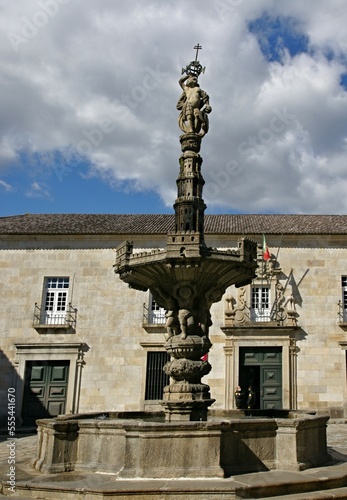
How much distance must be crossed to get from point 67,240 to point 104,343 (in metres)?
4.22

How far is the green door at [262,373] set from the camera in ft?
59.5

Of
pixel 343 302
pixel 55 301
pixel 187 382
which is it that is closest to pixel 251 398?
pixel 343 302

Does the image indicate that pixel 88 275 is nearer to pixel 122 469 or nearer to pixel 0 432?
pixel 0 432

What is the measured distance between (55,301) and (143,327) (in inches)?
139

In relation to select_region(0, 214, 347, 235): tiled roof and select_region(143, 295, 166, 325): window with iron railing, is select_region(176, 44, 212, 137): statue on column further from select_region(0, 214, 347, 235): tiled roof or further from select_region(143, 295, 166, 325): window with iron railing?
select_region(143, 295, 166, 325): window with iron railing

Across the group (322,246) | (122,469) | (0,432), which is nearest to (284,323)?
(322,246)

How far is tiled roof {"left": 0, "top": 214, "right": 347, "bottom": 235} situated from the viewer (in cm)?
1942

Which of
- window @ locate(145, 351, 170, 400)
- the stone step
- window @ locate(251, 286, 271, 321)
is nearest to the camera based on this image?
the stone step

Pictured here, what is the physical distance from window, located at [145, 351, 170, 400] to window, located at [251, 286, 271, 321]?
3558 millimetres

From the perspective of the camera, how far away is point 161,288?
8.04m

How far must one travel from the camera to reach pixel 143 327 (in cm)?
1873

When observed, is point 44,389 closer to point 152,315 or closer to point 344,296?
point 152,315

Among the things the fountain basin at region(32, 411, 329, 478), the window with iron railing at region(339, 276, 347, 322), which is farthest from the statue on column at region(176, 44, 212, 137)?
the window with iron railing at region(339, 276, 347, 322)

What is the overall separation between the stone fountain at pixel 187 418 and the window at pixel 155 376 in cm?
887
